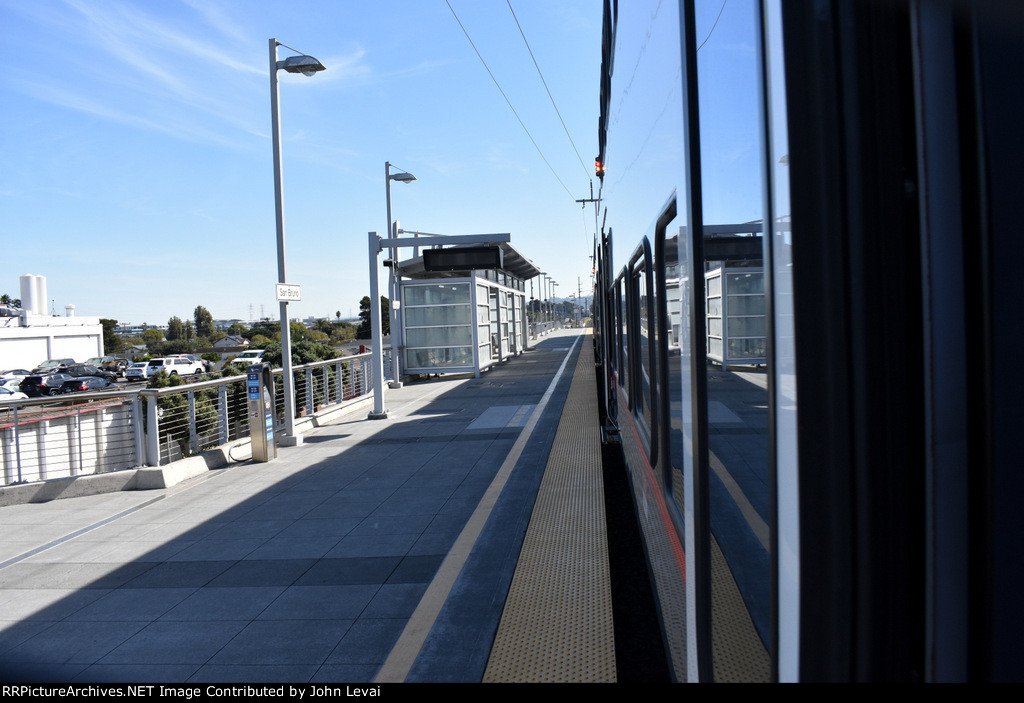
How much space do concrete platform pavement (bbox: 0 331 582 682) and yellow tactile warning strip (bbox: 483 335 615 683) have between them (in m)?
0.40

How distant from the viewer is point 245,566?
18.3 ft

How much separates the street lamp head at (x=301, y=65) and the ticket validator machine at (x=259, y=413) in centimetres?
460

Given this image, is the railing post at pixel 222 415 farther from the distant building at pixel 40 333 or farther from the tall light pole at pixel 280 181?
the distant building at pixel 40 333

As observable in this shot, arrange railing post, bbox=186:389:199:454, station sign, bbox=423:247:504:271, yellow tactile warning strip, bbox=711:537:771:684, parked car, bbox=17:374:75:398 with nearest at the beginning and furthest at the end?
yellow tactile warning strip, bbox=711:537:771:684 < railing post, bbox=186:389:199:454 < station sign, bbox=423:247:504:271 < parked car, bbox=17:374:75:398

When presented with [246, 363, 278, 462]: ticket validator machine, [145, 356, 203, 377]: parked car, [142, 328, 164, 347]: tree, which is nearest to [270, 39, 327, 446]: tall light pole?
[246, 363, 278, 462]: ticket validator machine

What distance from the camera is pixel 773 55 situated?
1.00 meters

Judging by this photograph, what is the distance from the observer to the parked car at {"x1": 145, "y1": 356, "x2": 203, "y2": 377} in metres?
48.7

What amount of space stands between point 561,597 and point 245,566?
2.64m

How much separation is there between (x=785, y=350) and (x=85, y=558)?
660 cm

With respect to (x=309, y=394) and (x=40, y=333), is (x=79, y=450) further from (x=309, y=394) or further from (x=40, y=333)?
(x=40, y=333)

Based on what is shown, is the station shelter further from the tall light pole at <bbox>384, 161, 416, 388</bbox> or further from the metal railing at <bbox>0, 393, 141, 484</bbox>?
the metal railing at <bbox>0, 393, 141, 484</bbox>

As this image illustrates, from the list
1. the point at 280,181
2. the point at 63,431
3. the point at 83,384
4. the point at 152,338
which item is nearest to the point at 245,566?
the point at 63,431

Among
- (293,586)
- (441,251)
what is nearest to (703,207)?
(293,586)

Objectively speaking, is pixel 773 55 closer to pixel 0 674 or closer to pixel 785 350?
pixel 785 350
